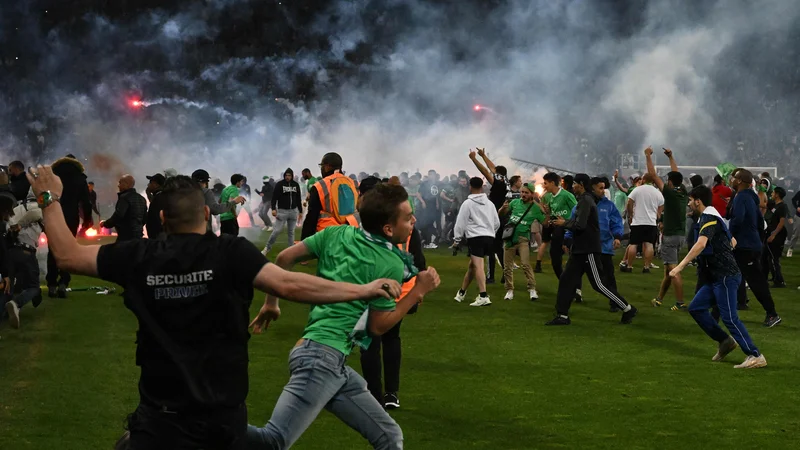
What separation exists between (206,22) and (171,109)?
756cm

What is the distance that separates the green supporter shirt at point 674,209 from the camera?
1531cm

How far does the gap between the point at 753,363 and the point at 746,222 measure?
316 centimetres

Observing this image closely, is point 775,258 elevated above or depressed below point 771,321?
above

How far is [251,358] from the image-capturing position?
32.8 ft

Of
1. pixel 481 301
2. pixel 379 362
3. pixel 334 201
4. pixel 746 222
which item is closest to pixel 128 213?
pixel 334 201

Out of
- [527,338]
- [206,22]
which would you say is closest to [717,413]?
[527,338]

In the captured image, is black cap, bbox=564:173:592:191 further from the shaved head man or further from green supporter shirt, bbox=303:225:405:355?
green supporter shirt, bbox=303:225:405:355

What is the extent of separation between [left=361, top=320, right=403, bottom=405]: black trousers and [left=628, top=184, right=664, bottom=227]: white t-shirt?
35.4ft

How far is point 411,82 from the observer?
5734 cm

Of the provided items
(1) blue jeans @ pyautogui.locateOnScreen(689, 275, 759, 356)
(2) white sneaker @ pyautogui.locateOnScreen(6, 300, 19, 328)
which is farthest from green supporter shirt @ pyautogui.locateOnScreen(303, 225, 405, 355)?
(2) white sneaker @ pyautogui.locateOnScreen(6, 300, 19, 328)

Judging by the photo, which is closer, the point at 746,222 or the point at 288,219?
the point at 746,222

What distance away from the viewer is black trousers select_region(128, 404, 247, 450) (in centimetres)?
378

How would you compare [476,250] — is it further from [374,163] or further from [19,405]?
[374,163]

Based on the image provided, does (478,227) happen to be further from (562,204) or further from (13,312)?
(13,312)
